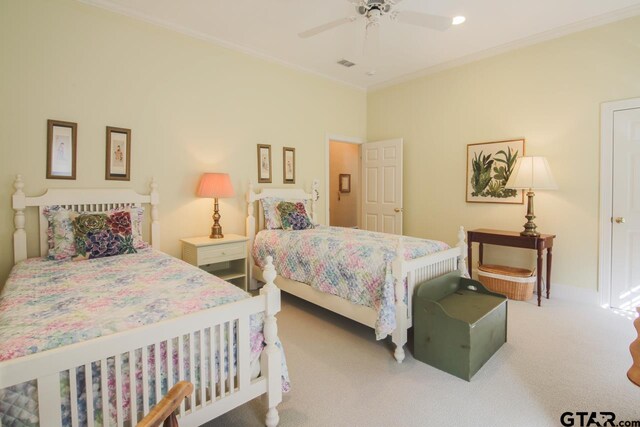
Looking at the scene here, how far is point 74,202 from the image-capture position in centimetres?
289

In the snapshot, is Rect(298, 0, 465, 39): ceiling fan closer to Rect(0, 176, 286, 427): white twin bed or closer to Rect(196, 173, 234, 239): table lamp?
Rect(196, 173, 234, 239): table lamp

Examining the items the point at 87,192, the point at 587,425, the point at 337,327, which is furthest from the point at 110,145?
the point at 587,425

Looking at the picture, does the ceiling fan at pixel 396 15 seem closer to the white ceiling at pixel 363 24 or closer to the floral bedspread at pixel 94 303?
the white ceiling at pixel 363 24

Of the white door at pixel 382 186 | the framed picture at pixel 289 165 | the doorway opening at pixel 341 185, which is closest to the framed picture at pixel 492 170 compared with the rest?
the white door at pixel 382 186

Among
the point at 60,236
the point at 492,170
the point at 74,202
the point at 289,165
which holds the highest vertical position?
the point at 289,165

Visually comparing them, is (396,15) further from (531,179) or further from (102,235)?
(102,235)

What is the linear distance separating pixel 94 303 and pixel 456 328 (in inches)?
82.1

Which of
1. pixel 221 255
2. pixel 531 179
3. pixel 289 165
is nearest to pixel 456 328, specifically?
pixel 531 179

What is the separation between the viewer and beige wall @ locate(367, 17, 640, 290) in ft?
11.2

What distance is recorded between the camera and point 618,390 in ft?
6.66

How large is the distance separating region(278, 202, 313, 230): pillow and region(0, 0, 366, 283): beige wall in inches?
21.0

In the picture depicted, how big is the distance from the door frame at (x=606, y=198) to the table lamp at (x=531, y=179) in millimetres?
448

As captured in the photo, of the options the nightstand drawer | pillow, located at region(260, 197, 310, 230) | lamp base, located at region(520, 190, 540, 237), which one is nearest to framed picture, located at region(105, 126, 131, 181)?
the nightstand drawer

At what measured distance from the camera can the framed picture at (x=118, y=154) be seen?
3.13 m
